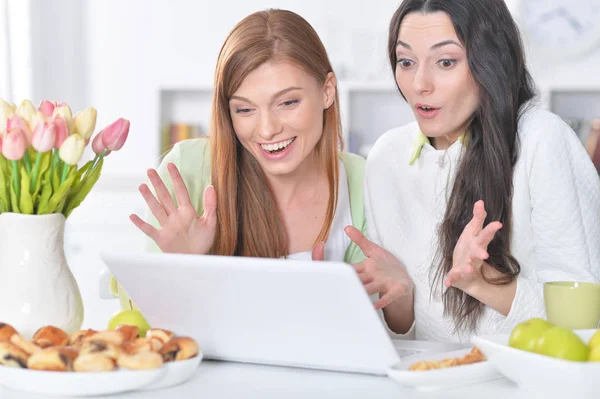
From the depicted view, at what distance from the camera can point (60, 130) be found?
52.2 inches

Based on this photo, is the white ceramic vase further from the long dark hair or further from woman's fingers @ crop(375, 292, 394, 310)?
the long dark hair

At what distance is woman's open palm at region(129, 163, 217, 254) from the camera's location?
1711 mm

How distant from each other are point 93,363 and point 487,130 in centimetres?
104

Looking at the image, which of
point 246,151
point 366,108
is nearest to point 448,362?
point 246,151

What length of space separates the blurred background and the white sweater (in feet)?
6.85

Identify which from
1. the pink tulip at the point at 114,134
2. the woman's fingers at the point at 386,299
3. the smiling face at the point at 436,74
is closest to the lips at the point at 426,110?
the smiling face at the point at 436,74

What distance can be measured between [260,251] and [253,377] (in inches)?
32.6

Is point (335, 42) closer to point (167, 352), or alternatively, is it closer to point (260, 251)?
point (260, 251)

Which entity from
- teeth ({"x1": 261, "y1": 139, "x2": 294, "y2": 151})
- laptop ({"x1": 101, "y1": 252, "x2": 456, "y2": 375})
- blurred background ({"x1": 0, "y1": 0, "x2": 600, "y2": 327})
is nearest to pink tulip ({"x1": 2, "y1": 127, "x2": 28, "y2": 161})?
laptop ({"x1": 101, "y1": 252, "x2": 456, "y2": 375})

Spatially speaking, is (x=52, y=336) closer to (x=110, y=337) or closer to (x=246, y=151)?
(x=110, y=337)

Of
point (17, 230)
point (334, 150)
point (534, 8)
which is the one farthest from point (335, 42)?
point (17, 230)

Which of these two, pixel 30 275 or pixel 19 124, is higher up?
pixel 19 124

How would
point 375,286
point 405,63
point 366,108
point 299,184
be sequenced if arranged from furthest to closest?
point 366,108 → point 299,184 → point 405,63 → point 375,286

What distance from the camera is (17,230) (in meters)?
1.36
